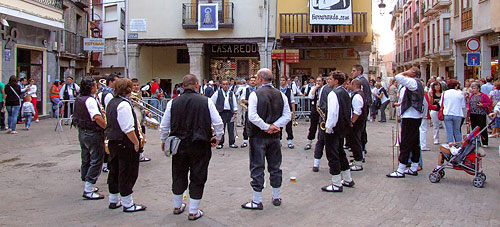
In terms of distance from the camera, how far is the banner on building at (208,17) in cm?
2192

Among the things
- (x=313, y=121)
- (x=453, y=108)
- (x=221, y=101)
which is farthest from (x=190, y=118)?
(x=453, y=108)

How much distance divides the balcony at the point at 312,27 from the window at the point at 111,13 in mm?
13004

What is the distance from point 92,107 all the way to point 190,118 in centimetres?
185

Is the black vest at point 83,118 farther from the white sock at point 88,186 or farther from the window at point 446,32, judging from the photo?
the window at point 446,32

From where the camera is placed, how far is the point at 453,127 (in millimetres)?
9289

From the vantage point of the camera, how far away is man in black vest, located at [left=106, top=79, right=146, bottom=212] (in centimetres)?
540

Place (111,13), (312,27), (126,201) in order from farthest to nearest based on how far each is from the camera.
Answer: (111,13), (312,27), (126,201)

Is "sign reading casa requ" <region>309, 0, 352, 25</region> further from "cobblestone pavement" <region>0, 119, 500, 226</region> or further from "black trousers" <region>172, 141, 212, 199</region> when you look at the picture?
"black trousers" <region>172, 141, 212, 199</region>

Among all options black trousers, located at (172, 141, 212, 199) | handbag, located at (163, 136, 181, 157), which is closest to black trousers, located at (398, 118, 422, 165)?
black trousers, located at (172, 141, 212, 199)

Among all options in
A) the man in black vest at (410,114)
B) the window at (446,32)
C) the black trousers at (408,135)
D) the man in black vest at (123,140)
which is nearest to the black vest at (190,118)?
the man in black vest at (123,140)

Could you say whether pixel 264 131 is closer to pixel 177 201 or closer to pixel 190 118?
pixel 190 118

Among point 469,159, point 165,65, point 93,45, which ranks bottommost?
point 469,159

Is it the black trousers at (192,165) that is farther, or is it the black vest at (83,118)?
the black vest at (83,118)

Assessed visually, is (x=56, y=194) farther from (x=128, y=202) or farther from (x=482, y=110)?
(x=482, y=110)
